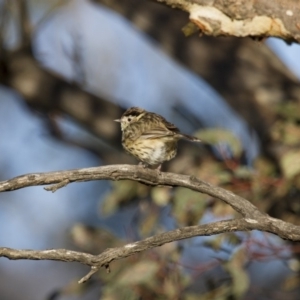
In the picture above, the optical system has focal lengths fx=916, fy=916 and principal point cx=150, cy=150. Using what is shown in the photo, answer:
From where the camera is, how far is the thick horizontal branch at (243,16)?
3.69 meters

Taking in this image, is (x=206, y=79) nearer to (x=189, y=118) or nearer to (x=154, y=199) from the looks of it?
(x=189, y=118)

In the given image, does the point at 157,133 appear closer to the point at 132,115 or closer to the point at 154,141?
the point at 154,141

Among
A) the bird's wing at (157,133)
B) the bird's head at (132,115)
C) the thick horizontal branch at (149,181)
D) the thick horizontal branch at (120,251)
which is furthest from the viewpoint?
the bird's head at (132,115)

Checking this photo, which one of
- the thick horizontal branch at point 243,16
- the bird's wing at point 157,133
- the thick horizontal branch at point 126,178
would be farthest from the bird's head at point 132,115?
the thick horizontal branch at point 126,178

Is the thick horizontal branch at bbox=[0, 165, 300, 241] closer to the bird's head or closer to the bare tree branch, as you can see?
the bare tree branch

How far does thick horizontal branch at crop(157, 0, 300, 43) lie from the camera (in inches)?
145

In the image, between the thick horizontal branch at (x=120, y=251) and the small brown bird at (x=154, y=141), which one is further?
the small brown bird at (x=154, y=141)

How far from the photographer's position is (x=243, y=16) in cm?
372

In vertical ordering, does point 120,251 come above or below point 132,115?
below

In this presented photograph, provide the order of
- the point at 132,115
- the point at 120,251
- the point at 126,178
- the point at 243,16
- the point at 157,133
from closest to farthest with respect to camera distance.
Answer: the point at 120,251, the point at 126,178, the point at 243,16, the point at 157,133, the point at 132,115

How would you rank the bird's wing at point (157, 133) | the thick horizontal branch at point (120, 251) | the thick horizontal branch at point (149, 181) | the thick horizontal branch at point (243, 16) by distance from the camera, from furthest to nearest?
Answer: the bird's wing at point (157, 133) < the thick horizontal branch at point (243, 16) < the thick horizontal branch at point (149, 181) < the thick horizontal branch at point (120, 251)

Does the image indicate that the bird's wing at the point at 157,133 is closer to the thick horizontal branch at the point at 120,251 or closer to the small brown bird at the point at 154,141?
the small brown bird at the point at 154,141

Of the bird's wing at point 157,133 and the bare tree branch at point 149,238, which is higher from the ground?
the bird's wing at point 157,133

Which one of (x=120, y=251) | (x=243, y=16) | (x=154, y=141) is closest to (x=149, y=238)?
(x=120, y=251)
